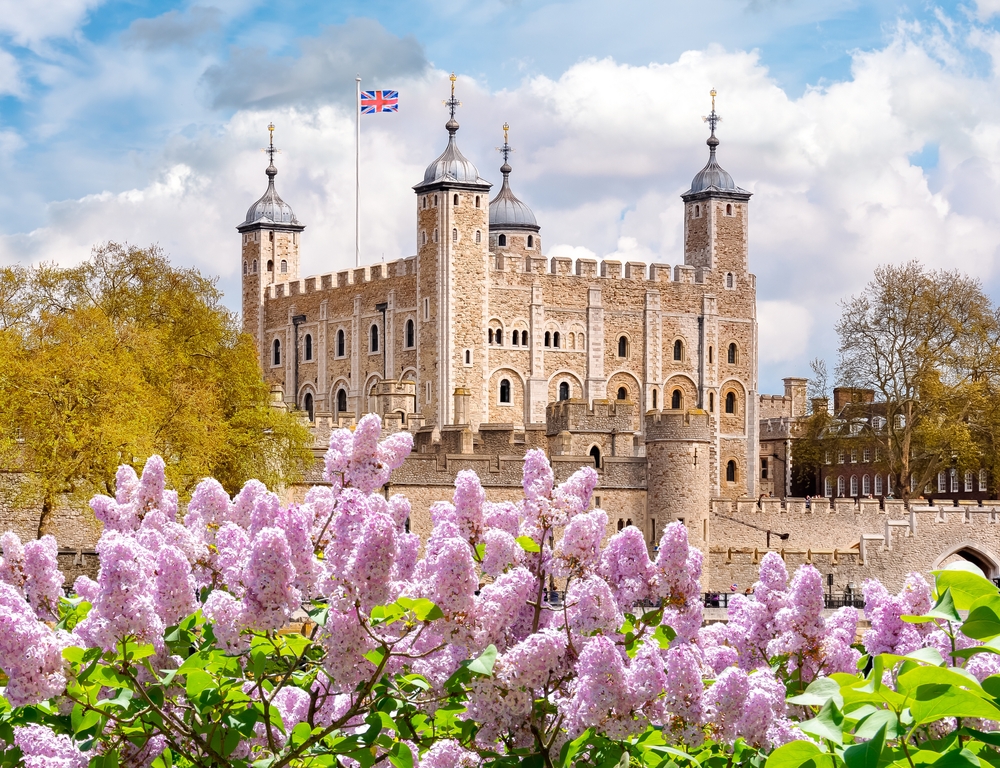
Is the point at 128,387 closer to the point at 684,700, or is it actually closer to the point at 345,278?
the point at 684,700

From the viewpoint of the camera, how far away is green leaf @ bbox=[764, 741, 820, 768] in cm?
509

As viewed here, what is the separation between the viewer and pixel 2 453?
1214 inches

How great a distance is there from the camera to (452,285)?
60906 mm

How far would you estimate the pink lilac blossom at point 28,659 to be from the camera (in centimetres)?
617

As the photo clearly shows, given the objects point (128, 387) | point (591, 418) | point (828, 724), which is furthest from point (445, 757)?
point (591, 418)

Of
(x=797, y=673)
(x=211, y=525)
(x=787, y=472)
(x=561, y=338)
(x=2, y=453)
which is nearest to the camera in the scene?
(x=797, y=673)

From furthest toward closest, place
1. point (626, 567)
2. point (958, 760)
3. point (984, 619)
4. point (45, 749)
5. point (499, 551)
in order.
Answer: point (626, 567) < point (499, 551) < point (45, 749) < point (984, 619) < point (958, 760)

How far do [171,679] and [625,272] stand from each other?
59.0m

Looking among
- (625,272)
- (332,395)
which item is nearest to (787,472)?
(625,272)

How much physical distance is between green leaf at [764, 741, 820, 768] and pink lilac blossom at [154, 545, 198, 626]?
2628 millimetres

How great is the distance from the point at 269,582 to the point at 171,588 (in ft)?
1.88

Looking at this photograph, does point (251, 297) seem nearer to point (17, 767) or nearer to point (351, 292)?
point (351, 292)

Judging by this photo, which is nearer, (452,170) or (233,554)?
(233,554)

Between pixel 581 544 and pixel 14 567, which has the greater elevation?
pixel 581 544
